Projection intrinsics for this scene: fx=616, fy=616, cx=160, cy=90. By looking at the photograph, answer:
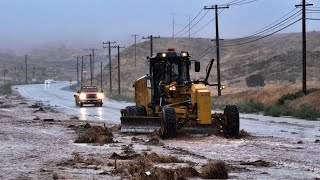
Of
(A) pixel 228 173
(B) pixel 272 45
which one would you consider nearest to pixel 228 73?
(B) pixel 272 45

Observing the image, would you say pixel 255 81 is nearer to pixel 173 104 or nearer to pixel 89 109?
pixel 89 109

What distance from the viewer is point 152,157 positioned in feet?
48.9

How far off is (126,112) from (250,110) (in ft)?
76.3

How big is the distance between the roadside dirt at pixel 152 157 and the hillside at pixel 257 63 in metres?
77.7

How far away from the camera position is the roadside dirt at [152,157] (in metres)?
12.5

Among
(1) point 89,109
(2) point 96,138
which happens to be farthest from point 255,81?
(2) point 96,138

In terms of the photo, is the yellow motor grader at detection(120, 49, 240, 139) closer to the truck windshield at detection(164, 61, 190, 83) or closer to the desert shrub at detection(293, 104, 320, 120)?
the truck windshield at detection(164, 61, 190, 83)

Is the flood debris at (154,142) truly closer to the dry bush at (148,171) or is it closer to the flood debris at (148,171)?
the flood debris at (148,171)

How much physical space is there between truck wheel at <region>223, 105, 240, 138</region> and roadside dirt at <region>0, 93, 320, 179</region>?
0.53m

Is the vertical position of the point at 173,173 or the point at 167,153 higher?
the point at 173,173

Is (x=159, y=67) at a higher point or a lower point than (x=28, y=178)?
higher

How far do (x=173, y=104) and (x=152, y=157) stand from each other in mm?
7373

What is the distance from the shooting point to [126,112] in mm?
25344

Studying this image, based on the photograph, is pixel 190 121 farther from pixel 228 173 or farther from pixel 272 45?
pixel 272 45
